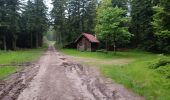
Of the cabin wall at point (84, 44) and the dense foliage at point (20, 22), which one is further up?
the dense foliage at point (20, 22)

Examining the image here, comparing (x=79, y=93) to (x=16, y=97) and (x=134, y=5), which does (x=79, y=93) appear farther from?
(x=134, y=5)

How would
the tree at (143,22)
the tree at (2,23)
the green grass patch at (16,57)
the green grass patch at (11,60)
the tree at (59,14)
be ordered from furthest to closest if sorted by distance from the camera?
the tree at (59,14) → the tree at (143,22) → the tree at (2,23) → the green grass patch at (16,57) → the green grass patch at (11,60)

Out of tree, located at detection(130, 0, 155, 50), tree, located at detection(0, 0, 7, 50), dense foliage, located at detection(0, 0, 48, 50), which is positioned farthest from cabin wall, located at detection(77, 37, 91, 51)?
tree, located at detection(0, 0, 7, 50)

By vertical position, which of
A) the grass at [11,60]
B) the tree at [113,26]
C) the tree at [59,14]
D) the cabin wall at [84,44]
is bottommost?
the grass at [11,60]

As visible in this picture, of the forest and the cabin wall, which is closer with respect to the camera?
the forest

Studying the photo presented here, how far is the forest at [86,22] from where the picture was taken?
47906 mm

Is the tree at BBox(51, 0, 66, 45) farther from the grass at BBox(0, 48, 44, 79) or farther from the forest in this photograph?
the grass at BBox(0, 48, 44, 79)

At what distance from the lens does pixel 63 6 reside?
247 ft

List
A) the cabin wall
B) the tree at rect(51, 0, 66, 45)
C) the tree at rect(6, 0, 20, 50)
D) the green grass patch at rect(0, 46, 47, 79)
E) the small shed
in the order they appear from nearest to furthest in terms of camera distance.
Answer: the green grass patch at rect(0, 46, 47, 79)
the tree at rect(6, 0, 20, 50)
the small shed
the cabin wall
the tree at rect(51, 0, 66, 45)

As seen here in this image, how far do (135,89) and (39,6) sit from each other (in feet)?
201

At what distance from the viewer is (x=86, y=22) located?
7131 centimetres

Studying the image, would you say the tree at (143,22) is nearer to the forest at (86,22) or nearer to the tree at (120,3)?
the forest at (86,22)

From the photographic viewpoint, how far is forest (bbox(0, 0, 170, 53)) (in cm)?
4791

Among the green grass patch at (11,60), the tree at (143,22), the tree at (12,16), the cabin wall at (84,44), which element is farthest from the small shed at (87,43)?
the green grass patch at (11,60)
